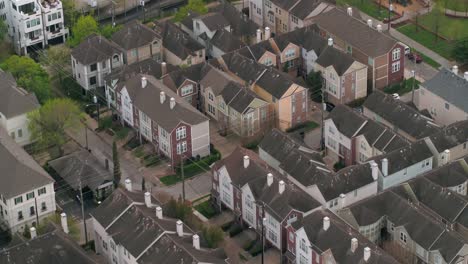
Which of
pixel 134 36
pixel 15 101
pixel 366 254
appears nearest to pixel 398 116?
pixel 366 254

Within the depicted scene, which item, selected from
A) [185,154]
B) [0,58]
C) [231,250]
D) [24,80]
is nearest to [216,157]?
[185,154]

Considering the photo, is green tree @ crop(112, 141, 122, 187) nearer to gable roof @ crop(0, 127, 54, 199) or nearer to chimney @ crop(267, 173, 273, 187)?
gable roof @ crop(0, 127, 54, 199)

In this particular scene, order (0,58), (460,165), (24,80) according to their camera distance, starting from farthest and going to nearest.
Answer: (0,58) < (24,80) < (460,165)

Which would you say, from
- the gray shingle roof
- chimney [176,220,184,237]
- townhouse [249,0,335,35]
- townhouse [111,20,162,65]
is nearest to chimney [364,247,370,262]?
chimney [176,220,184,237]

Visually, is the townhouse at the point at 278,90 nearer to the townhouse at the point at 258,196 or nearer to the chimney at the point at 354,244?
the townhouse at the point at 258,196

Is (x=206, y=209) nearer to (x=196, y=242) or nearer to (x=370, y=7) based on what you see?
(x=196, y=242)

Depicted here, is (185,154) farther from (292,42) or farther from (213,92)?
(292,42)

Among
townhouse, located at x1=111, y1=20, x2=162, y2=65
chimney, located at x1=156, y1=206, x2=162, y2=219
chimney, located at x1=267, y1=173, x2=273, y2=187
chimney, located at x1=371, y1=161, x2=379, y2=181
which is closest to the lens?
chimney, located at x1=156, y1=206, x2=162, y2=219
